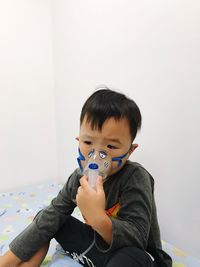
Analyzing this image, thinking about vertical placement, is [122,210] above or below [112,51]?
below

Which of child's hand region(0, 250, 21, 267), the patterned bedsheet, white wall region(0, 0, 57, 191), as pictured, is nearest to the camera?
child's hand region(0, 250, 21, 267)

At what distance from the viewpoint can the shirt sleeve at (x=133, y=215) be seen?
0.70m

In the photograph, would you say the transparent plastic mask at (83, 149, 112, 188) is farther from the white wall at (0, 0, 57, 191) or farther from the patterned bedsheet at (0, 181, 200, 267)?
the white wall at (0, 0, 57, 191)

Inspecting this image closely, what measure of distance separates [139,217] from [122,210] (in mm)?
51

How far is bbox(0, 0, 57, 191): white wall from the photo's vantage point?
60.9 inches

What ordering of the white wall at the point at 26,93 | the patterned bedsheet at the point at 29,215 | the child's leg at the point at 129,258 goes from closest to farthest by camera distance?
1. the child's leg at the point at 129,258
2. the patterned bedsheet at the point at 29,215
3. the white wall at the point at 26,93

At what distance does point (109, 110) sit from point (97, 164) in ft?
0.49

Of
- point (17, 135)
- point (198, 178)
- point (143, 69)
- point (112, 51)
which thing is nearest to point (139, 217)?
point (198, 178)

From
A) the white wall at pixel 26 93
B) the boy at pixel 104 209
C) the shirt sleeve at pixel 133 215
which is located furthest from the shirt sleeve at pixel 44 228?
the white wall at pixel 26 93

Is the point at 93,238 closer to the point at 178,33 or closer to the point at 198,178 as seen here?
the point at 198,178

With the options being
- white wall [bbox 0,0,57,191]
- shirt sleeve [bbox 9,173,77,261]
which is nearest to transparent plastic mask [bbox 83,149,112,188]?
shirt sleeve [bbox 9,173,77,261]

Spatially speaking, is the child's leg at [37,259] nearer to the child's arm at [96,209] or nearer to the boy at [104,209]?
the boy at [104,209]

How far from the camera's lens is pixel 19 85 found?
1.60 meters

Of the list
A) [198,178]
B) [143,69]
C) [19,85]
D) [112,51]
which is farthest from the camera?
[19,85]
